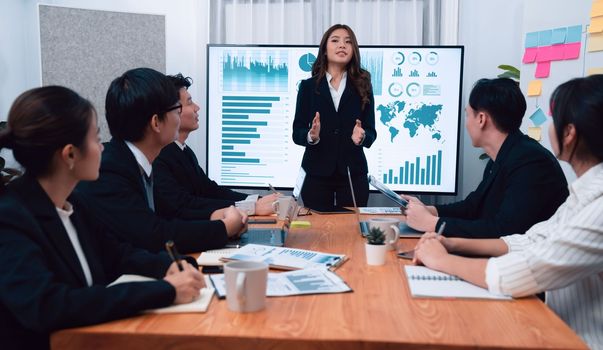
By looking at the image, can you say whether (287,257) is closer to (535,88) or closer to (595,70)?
(595,70)

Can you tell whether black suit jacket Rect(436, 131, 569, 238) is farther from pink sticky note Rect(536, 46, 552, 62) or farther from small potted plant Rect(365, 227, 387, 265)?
pink sticky note Rect(536, 46, 552, 62)

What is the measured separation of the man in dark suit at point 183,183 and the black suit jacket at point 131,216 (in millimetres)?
369

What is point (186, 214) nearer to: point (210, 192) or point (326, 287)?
point (210, 192)

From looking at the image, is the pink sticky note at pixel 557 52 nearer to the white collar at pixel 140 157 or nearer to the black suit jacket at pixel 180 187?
the black suit jacket at pixel 180 187

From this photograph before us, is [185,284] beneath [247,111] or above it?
beneath

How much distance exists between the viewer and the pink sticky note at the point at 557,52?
8.66 feet

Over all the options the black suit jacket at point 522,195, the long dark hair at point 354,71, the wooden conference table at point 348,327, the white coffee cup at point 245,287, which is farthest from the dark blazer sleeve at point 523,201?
the long dark hair at point 354,71

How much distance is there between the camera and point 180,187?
7.38 ft

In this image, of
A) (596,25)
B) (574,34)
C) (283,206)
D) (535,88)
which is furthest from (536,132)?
(283,206)

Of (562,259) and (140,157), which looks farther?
(140,157)

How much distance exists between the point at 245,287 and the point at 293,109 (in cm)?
286

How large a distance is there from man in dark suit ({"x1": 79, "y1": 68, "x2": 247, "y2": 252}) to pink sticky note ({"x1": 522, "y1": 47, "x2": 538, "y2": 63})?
2.03 meters

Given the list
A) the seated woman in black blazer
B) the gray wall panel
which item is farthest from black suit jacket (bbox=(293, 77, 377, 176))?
the seated woman in black blazer

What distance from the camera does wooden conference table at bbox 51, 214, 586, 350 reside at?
0.93 m
